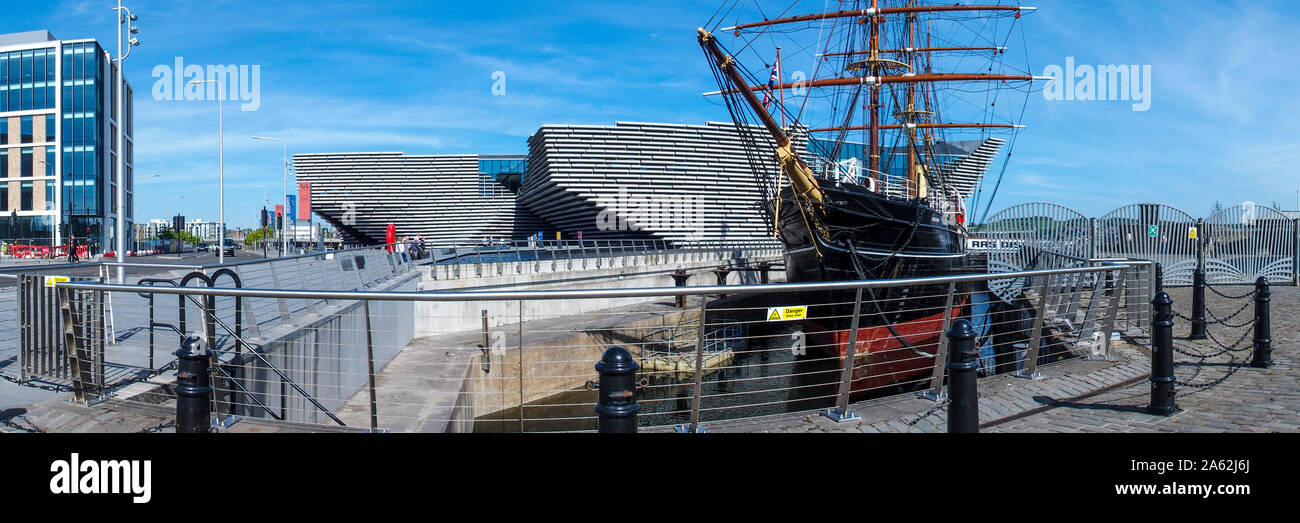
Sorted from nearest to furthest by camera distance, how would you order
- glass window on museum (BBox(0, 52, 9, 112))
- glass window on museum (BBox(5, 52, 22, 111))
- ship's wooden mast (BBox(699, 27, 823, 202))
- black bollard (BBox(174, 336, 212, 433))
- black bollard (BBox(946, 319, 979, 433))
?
1. black bollard (BBox(174, 336, 212, 433))
2. black bollard (BBox(946, 319, 979, 433))
3. ship's wooden mast (BBox(699, 27, 823, 202))
4. glass window on museum (BBox(5, 52, 22, 111))
5. glass window on museum (BBox(0, 52, 9, 112))

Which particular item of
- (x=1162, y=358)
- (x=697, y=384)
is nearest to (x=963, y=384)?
(x=697, y=384)

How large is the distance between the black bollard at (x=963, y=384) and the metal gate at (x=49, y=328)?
20.9 feet

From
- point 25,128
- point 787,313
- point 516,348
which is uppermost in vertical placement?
point 25,128

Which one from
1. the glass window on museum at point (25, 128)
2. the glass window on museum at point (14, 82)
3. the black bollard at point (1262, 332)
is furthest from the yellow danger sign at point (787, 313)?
the glass window on museum at point (14, 82)

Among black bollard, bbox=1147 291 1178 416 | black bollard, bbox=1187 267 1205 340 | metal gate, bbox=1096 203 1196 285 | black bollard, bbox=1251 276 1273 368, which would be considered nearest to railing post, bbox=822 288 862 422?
black bollard, bbox=1147 291 1178 416

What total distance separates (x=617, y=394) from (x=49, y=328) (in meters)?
5.94

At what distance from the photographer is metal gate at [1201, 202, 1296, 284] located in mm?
23109

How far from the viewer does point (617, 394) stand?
3.05 meters

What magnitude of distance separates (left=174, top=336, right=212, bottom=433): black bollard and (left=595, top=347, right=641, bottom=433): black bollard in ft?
7.18

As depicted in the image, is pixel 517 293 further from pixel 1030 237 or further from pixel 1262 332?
pixel 1030 237

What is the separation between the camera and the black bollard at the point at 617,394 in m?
Result: 3.04

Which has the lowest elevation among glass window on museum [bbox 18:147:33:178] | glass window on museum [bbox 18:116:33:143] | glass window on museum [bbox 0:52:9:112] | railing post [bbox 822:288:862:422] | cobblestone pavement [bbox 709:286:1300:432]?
cobblestone pavement [bbox 709:286:1300:432]

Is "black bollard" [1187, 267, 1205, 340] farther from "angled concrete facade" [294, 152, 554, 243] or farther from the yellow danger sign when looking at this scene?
"angled concrete facade" [294, 152, 554, 243]
